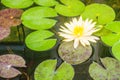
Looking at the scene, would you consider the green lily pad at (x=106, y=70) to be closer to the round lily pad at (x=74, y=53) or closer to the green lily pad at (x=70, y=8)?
the round lily pad at (x=74, y=53)

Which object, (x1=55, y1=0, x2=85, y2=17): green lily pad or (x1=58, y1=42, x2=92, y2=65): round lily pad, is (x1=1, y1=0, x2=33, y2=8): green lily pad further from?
(x1=58, y1=42, x2=92, y2=65): round lily pad

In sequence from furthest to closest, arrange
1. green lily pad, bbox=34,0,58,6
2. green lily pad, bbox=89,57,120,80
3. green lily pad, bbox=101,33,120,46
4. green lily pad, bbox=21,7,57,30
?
1. green lily pad, bbox=34,0,58,6
2. green lily pad, bbox=21,7,57,30
3. green lily pad, bbox=101,33,120,46
4. green lily pad, bbox=89,57,120,80

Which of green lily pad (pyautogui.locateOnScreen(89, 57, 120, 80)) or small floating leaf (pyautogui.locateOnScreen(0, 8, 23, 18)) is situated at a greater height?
small floating leaf (pyautogui.locateOnScreen(0, 8, 23, 18))

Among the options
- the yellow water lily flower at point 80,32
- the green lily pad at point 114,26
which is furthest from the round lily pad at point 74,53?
the green lily pad at point 114,26

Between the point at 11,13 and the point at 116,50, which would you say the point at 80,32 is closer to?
the point at 116,50

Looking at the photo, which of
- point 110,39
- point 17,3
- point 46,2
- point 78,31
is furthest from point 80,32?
point 17,3

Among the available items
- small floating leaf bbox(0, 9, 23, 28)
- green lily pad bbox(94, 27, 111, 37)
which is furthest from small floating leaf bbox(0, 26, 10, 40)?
green lily pad bbox(94, 27, 111, 37)

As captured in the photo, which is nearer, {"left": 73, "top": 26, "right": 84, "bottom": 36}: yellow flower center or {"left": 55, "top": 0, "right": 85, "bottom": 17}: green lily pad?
{"left": 73, "top": 26, "right": 84, "bottom": 36}: yellow flower center
